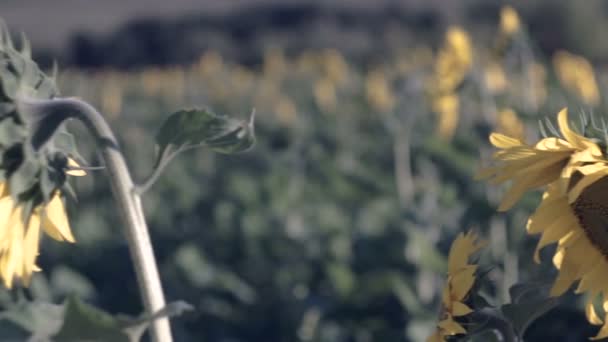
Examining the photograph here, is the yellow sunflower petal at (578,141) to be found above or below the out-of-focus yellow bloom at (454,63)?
below

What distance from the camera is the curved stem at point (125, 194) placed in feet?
3.16

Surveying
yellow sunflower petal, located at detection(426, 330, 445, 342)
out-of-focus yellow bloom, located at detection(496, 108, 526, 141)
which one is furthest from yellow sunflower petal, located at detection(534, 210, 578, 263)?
out-of-focus yellow bloom, located at detection(496, 108, 526, 141)

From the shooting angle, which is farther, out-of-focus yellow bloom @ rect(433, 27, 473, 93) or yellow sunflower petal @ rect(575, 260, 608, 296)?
out-of-focus yellow bloom @ rect(433, 27, 473, 93)

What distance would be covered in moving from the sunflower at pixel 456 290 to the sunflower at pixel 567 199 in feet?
0.24

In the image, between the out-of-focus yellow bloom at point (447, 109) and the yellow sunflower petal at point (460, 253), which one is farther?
the out-of-focus yellow bloom at point (447, 109)

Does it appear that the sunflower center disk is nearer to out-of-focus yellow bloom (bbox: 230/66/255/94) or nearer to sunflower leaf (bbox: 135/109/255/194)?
sunflower leaf (bbox: 135/109/255/194)

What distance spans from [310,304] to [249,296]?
2.56 ft

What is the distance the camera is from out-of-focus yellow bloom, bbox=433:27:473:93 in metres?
2.94

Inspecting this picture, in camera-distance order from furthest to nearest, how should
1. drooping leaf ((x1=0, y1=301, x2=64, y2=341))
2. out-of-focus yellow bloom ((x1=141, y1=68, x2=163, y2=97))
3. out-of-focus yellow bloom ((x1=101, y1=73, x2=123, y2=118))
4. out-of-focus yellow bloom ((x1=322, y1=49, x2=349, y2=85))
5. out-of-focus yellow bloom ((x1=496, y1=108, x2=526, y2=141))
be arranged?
out-of-focus yellow bloom ((x1=141, y1=68, x2=163, y2=97))
out-of-focus yellow bloom ((x1=322, y1=49, x2=349, y2=85))
out-of-focus yellow bloom ((x1=101, y1=73, x2=123, y2=118))
out-of-focus yellow bloom ((x1=496, y1=108, x2=526, y2=141))
drooping leaf ((x1=0, y1=301, x2=64, y2=341))

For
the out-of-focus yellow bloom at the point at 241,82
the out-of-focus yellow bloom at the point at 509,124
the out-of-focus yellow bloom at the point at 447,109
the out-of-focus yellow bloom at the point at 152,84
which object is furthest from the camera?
the out-of-focus yellow bloom at the point at 152,84

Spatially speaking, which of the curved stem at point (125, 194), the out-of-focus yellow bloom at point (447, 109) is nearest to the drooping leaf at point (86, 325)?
the curved stem at point (125, 194)

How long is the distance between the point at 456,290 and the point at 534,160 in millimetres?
149

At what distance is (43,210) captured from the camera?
97 centimetres

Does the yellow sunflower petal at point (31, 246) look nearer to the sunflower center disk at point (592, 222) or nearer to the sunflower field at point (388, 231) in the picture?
the sunflower field at point (388, 231)
